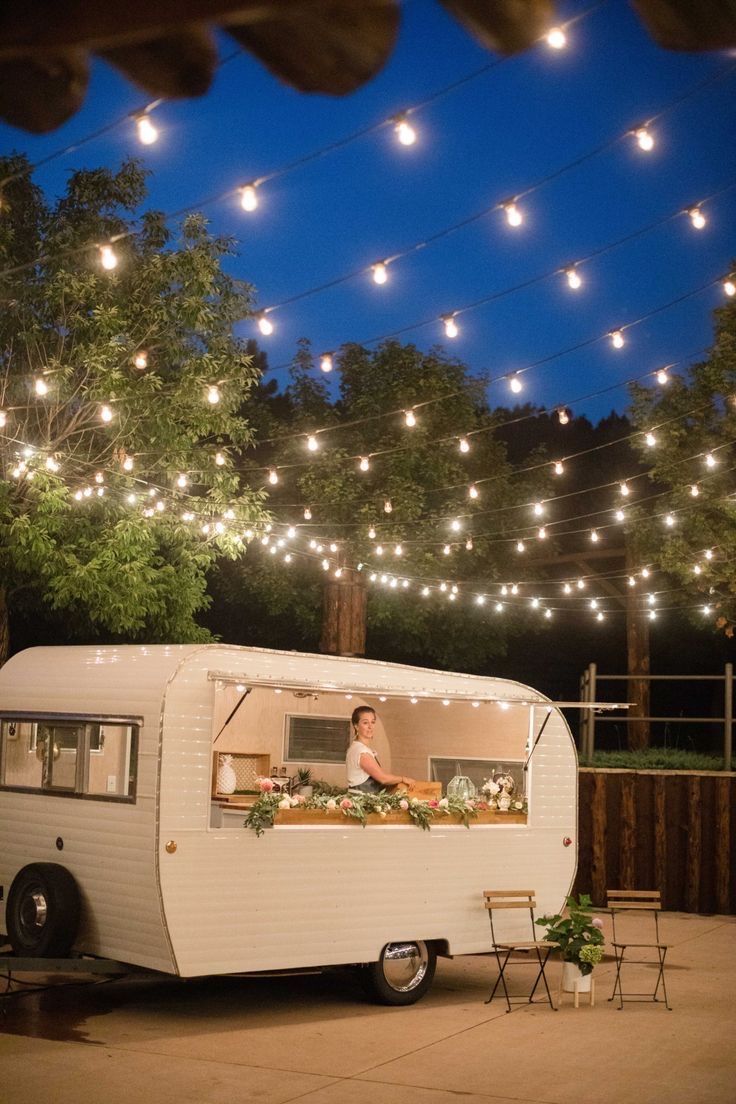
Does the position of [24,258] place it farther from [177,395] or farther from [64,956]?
[64,956]

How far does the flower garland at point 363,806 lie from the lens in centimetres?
916

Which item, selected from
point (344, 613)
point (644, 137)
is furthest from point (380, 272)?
point (344, 613)

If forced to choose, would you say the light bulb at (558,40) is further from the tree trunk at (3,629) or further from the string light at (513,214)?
the tree trunk at (3,629)

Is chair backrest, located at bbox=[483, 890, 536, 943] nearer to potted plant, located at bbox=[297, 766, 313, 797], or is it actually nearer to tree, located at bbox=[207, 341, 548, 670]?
potted plant, located at bbox=[297, 766, 313, 797]

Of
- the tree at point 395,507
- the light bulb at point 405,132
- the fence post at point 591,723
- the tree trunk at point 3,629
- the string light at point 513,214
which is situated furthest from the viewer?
the tree at point 395,507

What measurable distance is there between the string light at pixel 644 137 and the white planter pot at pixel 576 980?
19.7 ft

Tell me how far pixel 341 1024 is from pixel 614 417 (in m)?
25.4

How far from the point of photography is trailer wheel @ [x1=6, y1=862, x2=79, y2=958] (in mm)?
8977

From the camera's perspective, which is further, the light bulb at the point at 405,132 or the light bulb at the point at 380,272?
the light bulb at the point at 380,272

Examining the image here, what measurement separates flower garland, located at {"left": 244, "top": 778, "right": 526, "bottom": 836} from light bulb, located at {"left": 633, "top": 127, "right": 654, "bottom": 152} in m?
4.92

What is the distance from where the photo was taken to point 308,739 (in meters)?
13.0

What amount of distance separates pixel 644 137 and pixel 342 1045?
19.3 feet

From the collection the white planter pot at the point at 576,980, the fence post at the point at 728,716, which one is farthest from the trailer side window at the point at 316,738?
the fence post at the point at 728,716

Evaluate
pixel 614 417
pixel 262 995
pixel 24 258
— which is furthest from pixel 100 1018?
pixel 614 417
